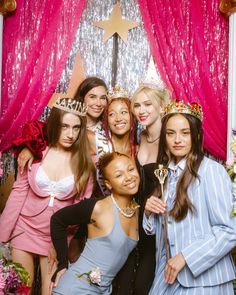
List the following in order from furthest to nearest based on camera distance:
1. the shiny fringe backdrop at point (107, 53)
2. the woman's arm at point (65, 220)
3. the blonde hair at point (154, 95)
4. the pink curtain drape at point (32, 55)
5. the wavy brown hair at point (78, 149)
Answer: the shiny fringe backdrop at point (107, 53) < the pink curtain drape at point (32, 55) < the blonde hair at point (154, 95) < the wavy brown hair at point (78, 149) < the woman's arm at point (65, 220)

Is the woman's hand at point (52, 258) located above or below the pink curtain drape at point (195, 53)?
below

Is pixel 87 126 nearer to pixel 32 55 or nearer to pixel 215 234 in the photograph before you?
pixel 32 55

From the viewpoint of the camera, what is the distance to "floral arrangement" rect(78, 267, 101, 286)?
2.59 metres

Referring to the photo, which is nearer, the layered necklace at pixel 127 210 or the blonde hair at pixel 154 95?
the layered necklace at pixel 127 210

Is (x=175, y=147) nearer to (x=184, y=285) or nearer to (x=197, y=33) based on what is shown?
(x=184, y=285)

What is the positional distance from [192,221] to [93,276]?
651mm

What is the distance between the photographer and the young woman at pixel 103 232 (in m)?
2.62

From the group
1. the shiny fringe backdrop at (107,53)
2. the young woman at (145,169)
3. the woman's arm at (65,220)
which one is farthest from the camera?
the shiny fringe backdrop at (107,53)

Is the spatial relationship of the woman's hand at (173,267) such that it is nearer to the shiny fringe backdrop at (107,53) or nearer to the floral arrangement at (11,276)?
the floral arrangement at (11,276)

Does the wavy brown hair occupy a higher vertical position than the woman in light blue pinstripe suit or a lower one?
higher

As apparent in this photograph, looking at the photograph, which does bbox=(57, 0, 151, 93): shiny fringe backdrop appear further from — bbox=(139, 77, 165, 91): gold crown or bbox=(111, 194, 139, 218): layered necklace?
bbox=(111, 194, 139, 218): layered necklace

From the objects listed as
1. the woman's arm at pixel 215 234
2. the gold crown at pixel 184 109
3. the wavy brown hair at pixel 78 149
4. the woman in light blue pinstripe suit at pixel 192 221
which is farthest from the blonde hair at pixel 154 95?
the woman's arm at pixel 215 234

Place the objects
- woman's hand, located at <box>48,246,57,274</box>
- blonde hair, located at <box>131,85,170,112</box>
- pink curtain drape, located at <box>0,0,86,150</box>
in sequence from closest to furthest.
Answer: woman's hand, located at <box>48,246,57,274</box> → blonde hair, located at <box>131,85,170,112</box> → pink curtain drape, located at <box>0,0,86,150</box>

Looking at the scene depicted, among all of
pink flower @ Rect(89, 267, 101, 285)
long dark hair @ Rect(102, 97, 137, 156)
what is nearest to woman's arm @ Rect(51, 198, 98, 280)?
pink flower @ Rect(89, 267, 101, 285)
